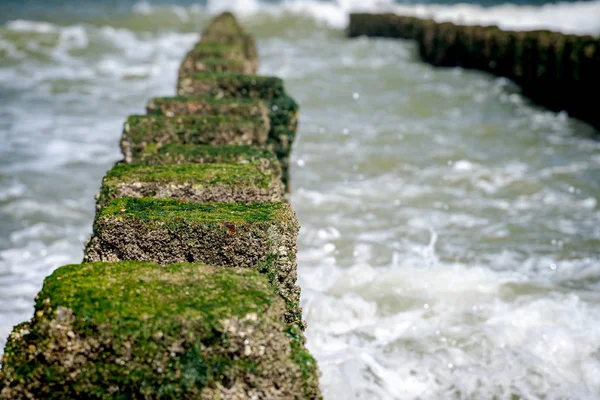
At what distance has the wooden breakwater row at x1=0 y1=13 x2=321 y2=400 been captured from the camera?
7.07 ft

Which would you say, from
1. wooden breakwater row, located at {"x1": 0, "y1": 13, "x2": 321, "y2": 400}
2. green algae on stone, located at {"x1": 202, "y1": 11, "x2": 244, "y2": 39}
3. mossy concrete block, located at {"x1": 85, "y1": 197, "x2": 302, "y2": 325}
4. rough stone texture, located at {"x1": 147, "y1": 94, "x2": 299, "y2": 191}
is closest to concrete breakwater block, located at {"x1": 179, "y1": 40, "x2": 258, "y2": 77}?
rough stone texture, located at {"x1": 147, "y1": 94, "x2": 299, "y2": 191}

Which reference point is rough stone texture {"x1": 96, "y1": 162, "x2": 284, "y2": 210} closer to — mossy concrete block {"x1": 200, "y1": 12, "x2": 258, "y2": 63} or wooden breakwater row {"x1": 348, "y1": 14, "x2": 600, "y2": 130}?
mossy concrete block {"x1": 200, "y1": 12, "x2": 258, "y2": 63}

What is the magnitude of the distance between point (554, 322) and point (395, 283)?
4.14 ft

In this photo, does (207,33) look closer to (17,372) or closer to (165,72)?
(17,372)

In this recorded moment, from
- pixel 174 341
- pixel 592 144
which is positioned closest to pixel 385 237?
pixel 174 341

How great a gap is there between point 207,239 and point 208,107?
1.91 metres

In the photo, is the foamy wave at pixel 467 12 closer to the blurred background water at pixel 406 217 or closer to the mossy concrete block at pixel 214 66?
the blurred background water at pixel 406 217

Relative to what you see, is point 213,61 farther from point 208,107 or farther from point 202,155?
point 202,155

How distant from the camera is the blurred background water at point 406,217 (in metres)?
4.47

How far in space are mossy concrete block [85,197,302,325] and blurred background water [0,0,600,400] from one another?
162cm

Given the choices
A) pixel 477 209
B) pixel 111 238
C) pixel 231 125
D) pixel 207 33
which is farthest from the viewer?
pixel 207 33

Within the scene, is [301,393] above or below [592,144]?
Answer: above

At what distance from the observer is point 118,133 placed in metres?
10.6

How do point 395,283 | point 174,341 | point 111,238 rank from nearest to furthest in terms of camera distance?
point 174,341 < point 111,238 < point 395,283
